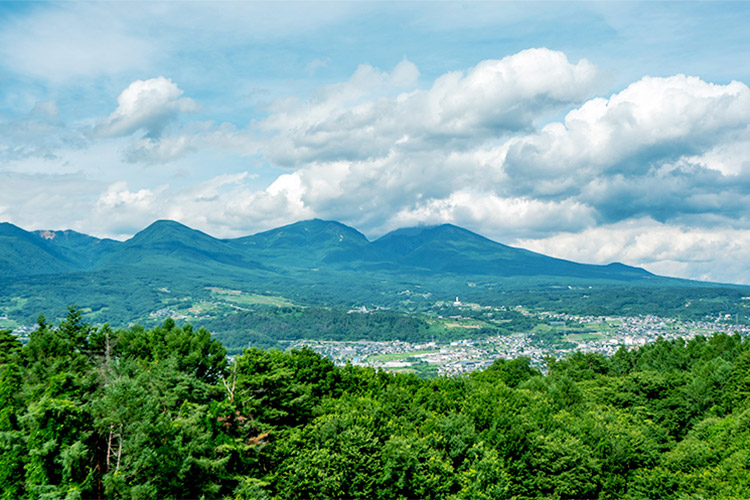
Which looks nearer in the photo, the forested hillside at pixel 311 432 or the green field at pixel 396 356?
the forested hillside at pixel 311 432

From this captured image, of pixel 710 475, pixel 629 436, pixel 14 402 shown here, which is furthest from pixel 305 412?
pixel 710 475

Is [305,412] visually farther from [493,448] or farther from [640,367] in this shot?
[640,367]

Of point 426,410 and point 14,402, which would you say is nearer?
point 14,402

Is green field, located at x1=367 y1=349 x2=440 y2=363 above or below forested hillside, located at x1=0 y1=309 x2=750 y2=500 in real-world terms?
below

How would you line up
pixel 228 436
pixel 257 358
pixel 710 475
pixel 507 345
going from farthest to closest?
pixel 507 345 → pixel 257 358 → pixel 710 475 → pixel 228 436

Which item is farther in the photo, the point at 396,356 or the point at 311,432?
the point at 396,356

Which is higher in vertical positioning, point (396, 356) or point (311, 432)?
point (311, 432)

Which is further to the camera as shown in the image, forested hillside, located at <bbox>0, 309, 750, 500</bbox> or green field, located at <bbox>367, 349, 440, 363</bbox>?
green field, located at <bbox>367, 349, 440, 363</bbox>

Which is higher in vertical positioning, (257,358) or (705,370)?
(257,358)
